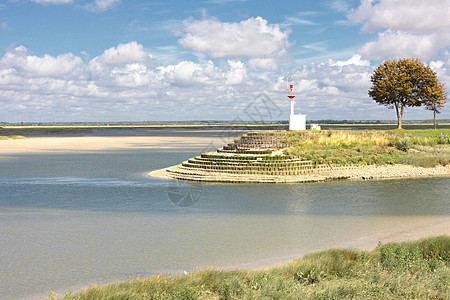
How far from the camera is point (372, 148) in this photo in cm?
3125

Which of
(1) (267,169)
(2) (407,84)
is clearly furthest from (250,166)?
(2) (407,84)

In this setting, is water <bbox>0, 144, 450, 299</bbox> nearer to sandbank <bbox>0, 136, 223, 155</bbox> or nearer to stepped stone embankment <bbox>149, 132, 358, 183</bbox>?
stepped stone embankment <bbox>149, 132, 358, 183</bbox>

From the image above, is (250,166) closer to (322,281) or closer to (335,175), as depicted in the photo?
(335,175)

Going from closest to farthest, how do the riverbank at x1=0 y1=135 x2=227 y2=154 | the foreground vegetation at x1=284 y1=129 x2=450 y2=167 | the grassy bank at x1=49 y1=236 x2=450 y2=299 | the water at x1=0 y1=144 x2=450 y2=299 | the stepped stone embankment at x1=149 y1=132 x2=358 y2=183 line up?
the grassy bank at x1=49 y1=236 x2=450 y2=299 → the water at x1=0 y1=144 x2=450 y2=299 → the stepped stone embankment at x1=149 y1=132 x2=358 y2=183 → the foreground vegetation at x1=284 y1=129 x2=450 y2=167 → the riverbank at x1=0 y1=135 x2=227 y2=154

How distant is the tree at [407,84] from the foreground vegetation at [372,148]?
10348 mm

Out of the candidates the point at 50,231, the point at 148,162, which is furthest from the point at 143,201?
the point at 148,162

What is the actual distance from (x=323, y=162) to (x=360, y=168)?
8.95ft

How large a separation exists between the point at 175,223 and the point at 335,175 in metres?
14.1

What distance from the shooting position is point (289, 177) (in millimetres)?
24312

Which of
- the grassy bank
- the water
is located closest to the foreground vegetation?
the water

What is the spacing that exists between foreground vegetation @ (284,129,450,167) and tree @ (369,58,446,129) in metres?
10.3

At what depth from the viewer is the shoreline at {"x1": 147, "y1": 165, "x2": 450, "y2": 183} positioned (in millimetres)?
23705

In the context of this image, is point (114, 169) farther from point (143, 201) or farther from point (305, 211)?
point (305, 211)

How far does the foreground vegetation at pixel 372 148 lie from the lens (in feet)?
91.5
